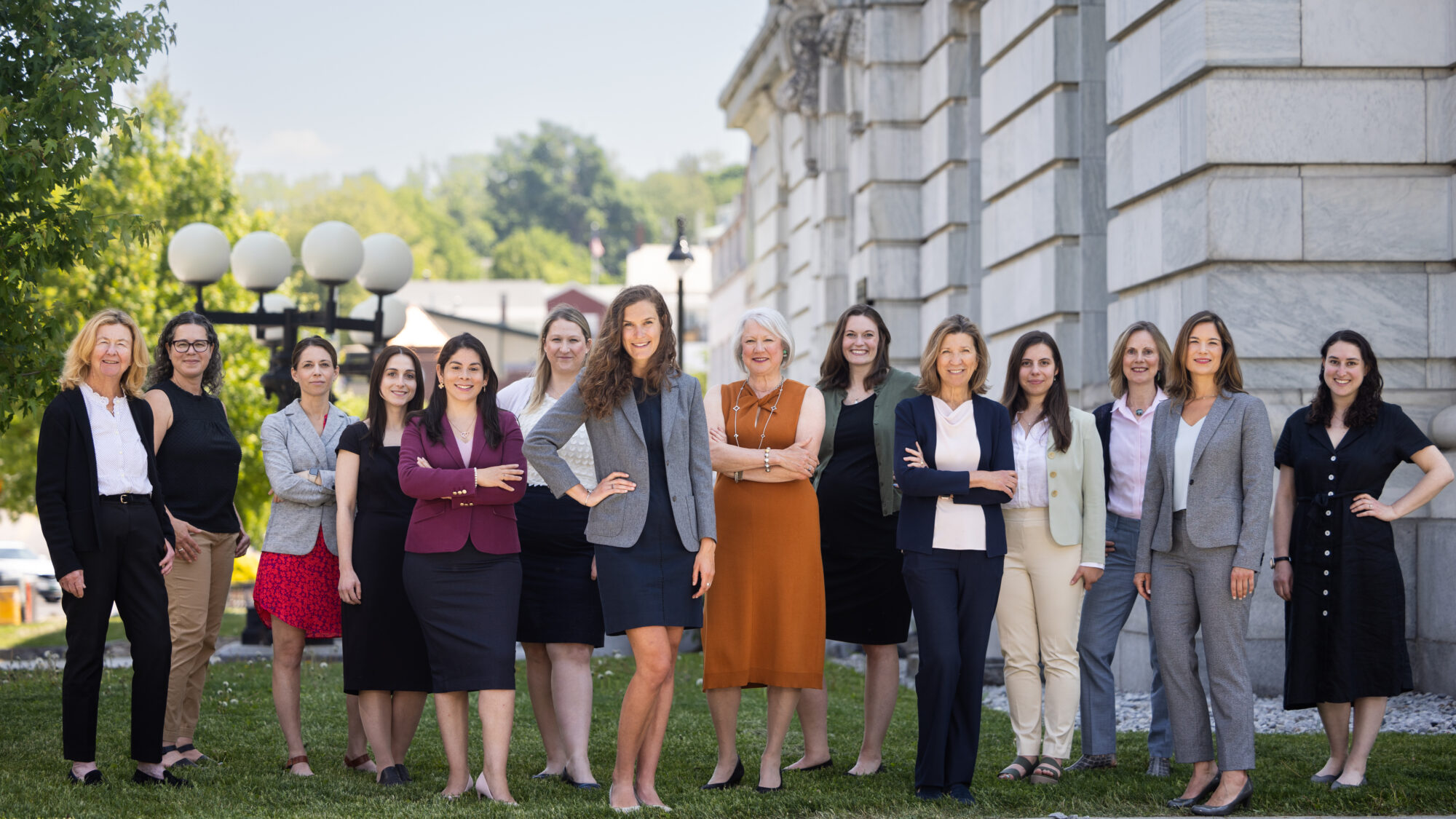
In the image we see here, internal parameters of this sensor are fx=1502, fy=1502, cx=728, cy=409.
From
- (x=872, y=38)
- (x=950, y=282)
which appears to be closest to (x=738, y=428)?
(x=950, y=282)

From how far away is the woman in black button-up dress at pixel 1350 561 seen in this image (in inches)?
271

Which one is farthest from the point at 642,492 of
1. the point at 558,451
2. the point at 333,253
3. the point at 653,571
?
the point at 333,253

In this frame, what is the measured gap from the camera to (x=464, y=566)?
667 cm

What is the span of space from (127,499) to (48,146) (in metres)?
2.70

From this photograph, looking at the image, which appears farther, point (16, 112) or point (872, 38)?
point (872, 38)

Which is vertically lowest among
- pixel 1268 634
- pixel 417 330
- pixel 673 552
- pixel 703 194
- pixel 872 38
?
pixel 1268 634

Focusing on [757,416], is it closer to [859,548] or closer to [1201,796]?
[859,548]

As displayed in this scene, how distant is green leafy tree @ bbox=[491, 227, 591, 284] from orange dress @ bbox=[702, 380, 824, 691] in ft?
446

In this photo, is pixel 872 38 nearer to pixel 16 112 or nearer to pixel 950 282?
pixel 950 282

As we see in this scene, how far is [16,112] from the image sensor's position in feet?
28.3

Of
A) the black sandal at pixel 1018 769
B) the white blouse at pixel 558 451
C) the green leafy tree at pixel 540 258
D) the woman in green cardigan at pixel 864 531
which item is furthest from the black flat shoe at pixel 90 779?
the green leafy tree at pixel 540 258

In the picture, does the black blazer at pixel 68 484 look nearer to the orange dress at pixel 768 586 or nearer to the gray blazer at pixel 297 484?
the gray blazer at pixel 297 484

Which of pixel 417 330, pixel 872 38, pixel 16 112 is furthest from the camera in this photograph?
pixel 872 38

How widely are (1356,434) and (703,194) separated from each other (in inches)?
6661
